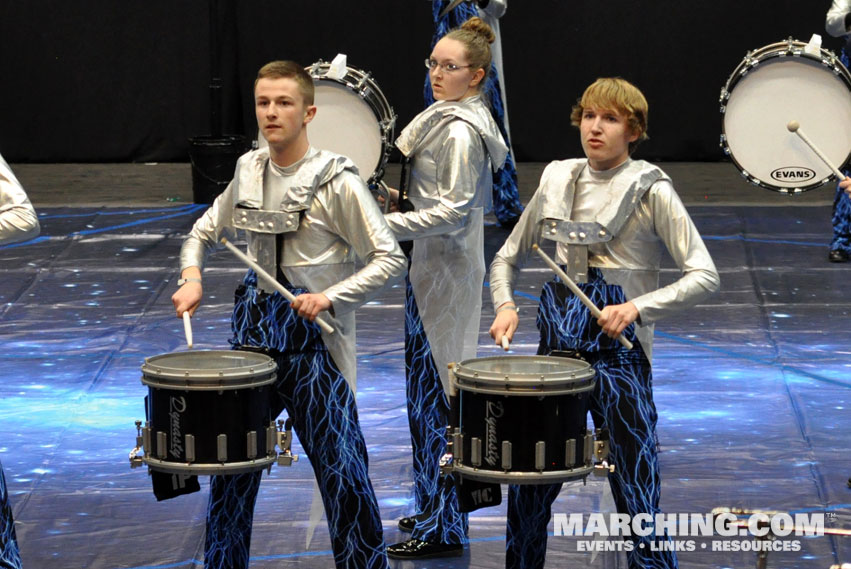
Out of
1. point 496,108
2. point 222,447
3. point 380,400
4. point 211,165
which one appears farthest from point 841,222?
point 222,447

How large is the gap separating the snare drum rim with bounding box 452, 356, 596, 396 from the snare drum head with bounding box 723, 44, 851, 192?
11.5 ft

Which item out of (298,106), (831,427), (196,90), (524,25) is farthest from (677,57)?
(298,106)

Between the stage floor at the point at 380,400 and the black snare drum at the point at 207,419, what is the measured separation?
38.4 inches

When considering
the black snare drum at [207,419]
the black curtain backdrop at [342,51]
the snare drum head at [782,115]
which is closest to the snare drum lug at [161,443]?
the black snare drum at [207,419]

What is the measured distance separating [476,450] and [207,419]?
688mm

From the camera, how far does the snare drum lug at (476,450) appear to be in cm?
352

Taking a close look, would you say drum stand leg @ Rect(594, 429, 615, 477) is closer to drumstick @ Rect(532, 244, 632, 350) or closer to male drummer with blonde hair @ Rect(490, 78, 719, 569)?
male drummer with blonde hair @ Rect(490, 78, 719, 569)

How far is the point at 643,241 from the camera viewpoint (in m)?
3.82

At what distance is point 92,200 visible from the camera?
35.1ft

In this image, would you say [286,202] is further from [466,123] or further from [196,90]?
[196,90]

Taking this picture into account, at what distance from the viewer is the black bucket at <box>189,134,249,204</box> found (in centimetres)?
1048

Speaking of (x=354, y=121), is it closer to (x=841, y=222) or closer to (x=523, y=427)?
(x=523, y=427)

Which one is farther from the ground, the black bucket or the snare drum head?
the snare drum head

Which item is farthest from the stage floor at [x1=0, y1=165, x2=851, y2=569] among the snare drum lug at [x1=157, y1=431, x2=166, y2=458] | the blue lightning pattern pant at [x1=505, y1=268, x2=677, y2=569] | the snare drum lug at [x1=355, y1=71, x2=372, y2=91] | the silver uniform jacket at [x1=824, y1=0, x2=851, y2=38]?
the silver uniform jacket at [x1=824, y1=0, x2=851, y2=38]
